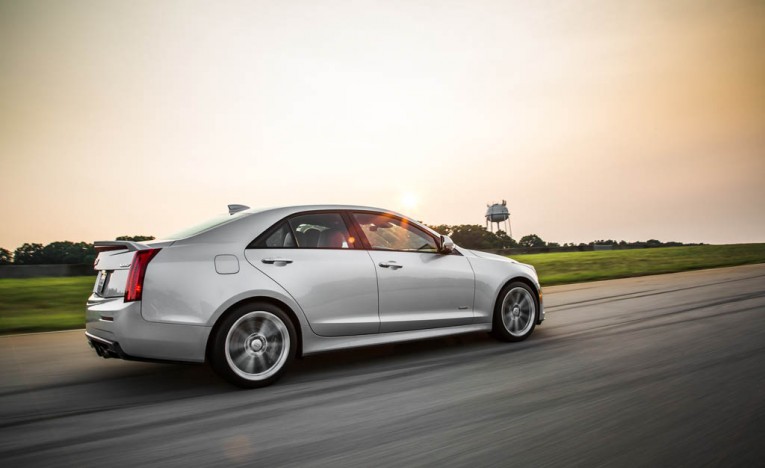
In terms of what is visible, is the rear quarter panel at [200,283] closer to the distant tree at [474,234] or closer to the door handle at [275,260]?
the door handle at [275,260]

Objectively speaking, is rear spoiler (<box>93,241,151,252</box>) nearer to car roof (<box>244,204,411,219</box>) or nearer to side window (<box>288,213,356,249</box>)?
car roof (<box>244,204,411,219</box>)

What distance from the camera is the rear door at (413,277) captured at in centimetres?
578

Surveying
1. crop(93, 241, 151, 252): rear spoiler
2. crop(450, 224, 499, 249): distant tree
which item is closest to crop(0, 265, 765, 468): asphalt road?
crop(93, 241, 151, 252): rear spoiler

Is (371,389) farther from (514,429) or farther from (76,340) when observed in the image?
(76,340)

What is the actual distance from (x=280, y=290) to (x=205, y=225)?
39.7 inches

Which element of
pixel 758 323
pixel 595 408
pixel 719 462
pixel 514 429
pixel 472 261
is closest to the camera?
pixel 719 462

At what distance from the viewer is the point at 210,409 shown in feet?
14.2

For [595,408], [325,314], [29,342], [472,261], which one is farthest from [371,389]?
[29,342]

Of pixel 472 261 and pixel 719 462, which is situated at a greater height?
pixel 472 261

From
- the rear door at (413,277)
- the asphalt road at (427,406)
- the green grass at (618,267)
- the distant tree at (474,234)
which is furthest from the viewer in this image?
the distant tree at (474,234)

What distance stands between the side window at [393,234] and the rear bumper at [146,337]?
76.1 inches

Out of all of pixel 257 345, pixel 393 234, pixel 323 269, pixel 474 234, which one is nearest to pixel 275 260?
pixel 323 269

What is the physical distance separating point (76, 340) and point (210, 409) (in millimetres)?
4537

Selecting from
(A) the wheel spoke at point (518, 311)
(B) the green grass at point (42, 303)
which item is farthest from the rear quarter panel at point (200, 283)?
(B) the green grass at point (42, 303)
